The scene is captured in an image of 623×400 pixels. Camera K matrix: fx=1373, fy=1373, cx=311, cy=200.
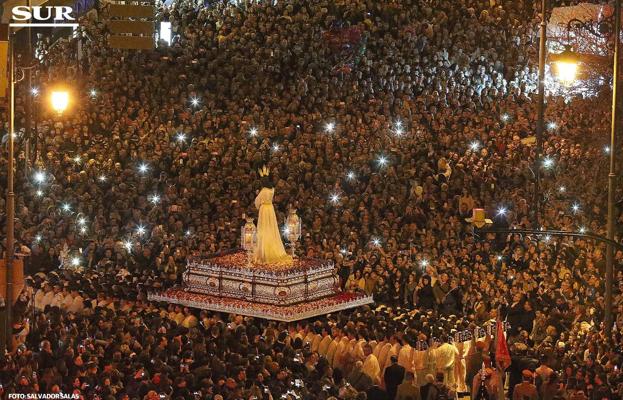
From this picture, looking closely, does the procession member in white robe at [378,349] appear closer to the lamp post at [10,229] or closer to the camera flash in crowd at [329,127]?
the lamp post at [10,229]

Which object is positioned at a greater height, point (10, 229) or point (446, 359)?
point (10, 229)

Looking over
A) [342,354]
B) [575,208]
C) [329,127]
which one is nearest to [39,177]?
[329,127]

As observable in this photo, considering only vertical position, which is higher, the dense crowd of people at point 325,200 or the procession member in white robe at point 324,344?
the dense crowd of people at point 325,200

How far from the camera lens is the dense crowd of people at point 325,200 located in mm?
20219

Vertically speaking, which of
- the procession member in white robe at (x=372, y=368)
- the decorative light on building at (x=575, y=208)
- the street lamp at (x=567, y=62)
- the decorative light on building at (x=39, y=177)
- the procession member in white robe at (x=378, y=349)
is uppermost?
the street lamp at (x=567, y=62)

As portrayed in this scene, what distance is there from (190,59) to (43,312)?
48.3 ft

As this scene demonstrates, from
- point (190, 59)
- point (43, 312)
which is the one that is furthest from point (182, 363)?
point (190, 59)

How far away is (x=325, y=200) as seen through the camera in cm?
3084

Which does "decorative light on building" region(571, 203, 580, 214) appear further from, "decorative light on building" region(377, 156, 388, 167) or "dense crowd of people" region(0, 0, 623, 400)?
"decorative light on building" region(377, 156, 388, 167)

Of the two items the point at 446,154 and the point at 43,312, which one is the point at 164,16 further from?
the point at 43,312

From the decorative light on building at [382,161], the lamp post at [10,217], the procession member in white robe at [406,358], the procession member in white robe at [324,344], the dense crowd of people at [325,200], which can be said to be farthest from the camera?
the decorative light on building at [382,161]

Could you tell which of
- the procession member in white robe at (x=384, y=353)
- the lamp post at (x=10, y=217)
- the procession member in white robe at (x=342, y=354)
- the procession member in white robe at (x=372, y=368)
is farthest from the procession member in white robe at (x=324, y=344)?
the lamp post at (x=10, y=217)

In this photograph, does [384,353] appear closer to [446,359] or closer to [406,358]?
[406,358]

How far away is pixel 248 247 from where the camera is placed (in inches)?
1048
